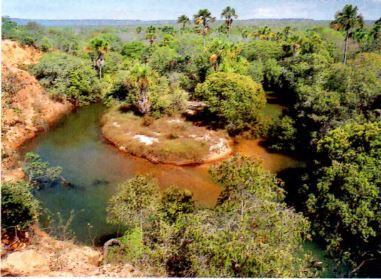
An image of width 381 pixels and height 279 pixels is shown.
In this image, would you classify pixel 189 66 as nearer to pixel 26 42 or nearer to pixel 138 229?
pixel 26 42

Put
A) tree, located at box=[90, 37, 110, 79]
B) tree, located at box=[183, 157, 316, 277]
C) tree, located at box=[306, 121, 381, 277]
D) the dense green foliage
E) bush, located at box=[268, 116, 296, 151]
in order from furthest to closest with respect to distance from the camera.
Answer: tree, located at box=[90, 37, 110, 79]
bush, located at box=[268, 116, 296, 151]
tree, located at box=[306, 121, 381, 277]
the dense green foliage
tree, located at box=[183, 157, 316, 277]

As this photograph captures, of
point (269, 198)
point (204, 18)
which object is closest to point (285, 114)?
point (269, 198)

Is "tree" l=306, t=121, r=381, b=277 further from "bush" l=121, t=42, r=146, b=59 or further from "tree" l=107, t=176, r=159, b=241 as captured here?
"bush" l=121, t=42, r=146, b=59

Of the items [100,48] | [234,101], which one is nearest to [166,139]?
[234,101]

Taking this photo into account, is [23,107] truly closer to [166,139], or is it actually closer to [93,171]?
[93,171]

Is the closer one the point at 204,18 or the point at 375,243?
the point at 375,243

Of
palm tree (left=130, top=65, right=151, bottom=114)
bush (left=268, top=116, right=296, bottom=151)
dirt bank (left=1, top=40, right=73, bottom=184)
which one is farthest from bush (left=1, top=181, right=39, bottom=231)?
palm tree (left=130, top=65, right=151, bottom=114)

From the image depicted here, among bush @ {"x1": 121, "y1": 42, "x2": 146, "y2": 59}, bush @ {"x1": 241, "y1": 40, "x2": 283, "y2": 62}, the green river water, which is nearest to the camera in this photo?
the green river water

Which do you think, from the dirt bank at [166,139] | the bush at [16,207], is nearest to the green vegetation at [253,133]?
the dirt bank at [166,139]
